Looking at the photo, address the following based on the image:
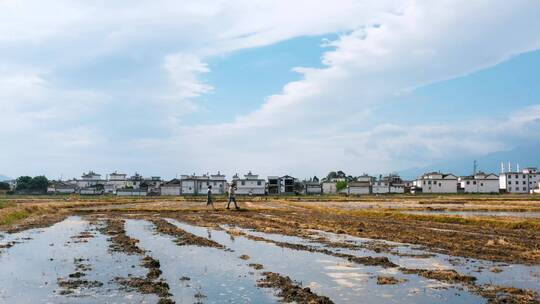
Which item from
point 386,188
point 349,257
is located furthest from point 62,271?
point 386,188

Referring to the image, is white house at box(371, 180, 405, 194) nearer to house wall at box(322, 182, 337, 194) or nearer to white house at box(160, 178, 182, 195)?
house wall at box(322, 182, 337, 194)

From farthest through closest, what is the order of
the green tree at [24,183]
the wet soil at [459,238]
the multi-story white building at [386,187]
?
the green tree at [24,183], the multi-story white building at [386,187], the wet soil at [459,238]

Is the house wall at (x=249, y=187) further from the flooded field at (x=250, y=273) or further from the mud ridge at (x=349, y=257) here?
the flooded field at (x=250, y=273)

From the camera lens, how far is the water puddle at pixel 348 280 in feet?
33.5

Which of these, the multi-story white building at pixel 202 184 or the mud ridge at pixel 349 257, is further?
the multi-story white building at pixel 202 184

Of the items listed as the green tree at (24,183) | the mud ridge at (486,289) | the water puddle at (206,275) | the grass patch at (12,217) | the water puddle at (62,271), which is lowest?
the water puddle at (206,275)

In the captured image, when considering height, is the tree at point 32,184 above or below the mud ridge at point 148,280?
above

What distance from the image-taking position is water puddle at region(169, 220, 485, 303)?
10211 mm

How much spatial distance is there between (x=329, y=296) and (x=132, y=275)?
5096 millimetres

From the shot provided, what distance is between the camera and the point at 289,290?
424 inches

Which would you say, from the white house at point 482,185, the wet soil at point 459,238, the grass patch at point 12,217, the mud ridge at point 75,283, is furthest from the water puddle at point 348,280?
the white house at point 482,185

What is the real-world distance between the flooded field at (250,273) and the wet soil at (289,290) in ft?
0.07

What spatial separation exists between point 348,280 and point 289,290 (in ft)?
6.01

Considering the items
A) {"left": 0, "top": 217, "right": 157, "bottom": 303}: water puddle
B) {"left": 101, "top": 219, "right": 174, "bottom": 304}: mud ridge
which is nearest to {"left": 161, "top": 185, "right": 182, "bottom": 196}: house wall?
{"left": 0, "top": 217, "right": 157, "bottom": 303}: water puddle
